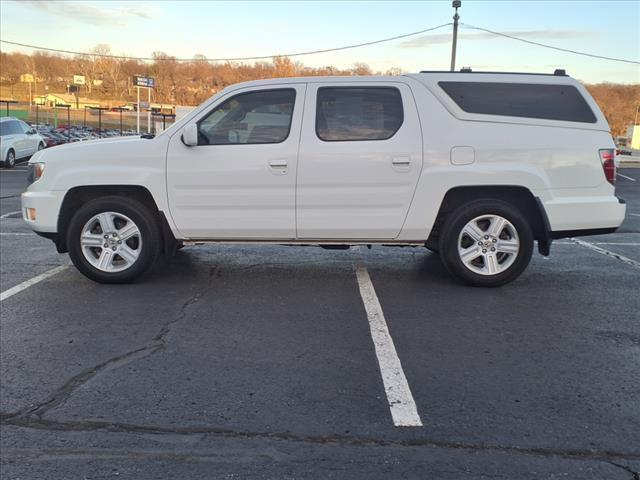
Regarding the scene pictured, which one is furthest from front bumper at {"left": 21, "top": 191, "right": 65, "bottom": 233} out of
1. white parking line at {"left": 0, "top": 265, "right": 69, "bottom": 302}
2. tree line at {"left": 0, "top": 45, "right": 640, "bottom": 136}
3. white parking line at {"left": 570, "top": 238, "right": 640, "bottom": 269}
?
tree line at {"left": 0, "top": 45, "right": 640, "bottom": 136}

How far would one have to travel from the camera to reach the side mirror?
5465 mm

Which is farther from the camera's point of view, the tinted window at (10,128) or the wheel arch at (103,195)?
the tinted window at (10,128)

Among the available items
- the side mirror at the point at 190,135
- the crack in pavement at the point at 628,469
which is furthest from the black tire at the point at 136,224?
the crack in pavement at the point at 628,469

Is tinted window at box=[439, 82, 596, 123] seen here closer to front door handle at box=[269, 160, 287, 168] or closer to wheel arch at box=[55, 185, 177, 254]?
front door handle at box=[269, 160, 287, 168]

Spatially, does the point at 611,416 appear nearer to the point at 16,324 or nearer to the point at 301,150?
the point at 301,150

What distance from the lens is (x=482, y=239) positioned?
5699mm

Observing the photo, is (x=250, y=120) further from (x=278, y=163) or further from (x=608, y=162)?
(x=608, y=162)

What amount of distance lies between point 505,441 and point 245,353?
1879 millimetres

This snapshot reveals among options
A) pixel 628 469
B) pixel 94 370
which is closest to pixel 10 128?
pixel 94 370

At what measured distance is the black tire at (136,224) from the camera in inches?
225

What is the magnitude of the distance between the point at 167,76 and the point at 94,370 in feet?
372

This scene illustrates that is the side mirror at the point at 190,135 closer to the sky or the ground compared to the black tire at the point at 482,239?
closer to the sky

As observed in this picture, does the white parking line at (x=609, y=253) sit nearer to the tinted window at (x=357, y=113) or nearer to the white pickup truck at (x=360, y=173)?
the white pickup truck at (x=360, y=173)

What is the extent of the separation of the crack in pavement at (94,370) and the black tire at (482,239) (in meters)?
2.58
